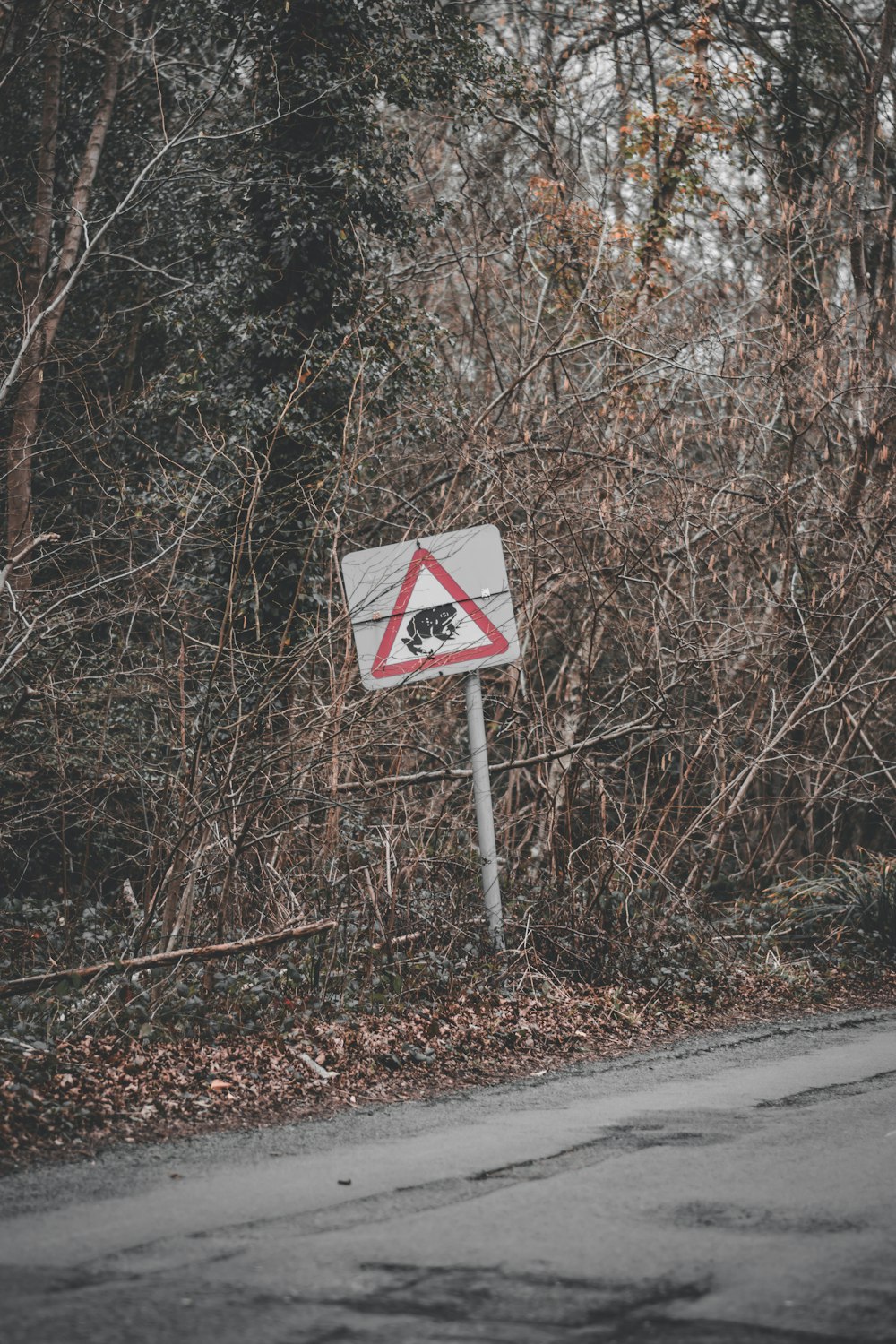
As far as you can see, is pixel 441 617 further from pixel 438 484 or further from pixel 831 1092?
pixel 438 484

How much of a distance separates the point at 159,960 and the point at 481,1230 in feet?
14.0

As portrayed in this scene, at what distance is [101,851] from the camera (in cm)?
1584

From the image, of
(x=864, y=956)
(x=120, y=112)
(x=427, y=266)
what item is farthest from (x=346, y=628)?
(x=120, y=112)

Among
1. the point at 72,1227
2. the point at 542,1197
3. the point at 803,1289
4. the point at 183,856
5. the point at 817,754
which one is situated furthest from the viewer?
the point at 817,754

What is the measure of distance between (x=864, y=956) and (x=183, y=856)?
689 centimetres

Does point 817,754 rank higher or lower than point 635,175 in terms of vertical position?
lower

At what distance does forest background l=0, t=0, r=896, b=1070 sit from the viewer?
10.3m

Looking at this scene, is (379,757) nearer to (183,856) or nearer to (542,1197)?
(183,856)

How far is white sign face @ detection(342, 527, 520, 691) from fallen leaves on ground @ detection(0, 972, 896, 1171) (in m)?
2.29

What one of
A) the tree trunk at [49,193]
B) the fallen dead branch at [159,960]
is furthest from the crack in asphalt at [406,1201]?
the tree trunk at [49,193]

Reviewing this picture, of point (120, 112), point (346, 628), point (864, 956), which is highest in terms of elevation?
point (120, 112)

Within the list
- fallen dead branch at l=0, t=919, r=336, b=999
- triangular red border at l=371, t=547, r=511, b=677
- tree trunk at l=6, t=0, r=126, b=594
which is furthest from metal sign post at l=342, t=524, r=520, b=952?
tree trunk at l=6, t=0, r=126, b=594

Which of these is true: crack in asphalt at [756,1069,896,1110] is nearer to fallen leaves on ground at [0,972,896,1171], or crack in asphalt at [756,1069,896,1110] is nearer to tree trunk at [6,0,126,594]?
fallen leaves on ground at [0,972,896,1171]

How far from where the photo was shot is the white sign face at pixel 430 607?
9.62 meters
